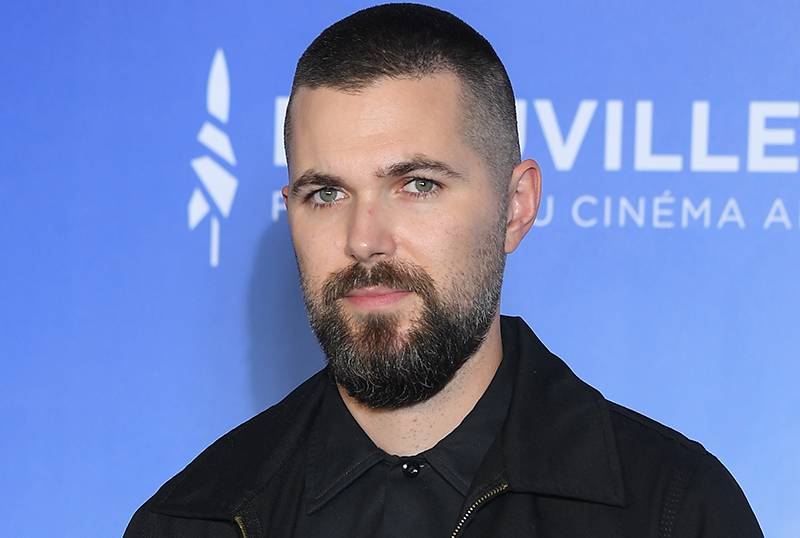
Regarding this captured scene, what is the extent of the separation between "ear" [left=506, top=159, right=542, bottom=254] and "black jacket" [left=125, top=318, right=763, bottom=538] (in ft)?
0.50

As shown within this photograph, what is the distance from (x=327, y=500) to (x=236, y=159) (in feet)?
3.91

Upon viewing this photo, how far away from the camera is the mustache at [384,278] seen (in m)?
1.38

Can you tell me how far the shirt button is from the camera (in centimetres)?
139

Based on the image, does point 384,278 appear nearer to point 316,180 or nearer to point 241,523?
point 316,180

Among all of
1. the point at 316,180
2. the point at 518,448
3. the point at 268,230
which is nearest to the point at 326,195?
the point at 316,180

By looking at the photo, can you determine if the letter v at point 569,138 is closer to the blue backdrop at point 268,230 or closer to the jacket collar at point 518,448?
the blue backdrop at point 268,230

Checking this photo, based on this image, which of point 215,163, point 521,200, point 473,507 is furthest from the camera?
point 215,163

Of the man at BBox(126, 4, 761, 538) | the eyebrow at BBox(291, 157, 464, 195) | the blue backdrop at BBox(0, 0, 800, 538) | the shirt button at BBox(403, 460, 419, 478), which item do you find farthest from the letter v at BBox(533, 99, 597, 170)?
the shirt button at BBox(403, 460, 419, 478)

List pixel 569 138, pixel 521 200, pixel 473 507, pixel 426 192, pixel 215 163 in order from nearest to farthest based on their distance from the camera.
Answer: pixel 473 507, pixel 426 192, pixel 521 200, pixel 569 138, pixel 215 163

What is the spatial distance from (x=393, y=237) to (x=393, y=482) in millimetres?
356

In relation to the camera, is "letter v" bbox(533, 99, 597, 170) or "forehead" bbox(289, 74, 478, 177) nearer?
"forehead" bbox(289, 74, 478, 177)

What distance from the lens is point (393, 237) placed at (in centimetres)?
139

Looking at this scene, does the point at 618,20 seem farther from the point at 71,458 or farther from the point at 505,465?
the point at 71,458

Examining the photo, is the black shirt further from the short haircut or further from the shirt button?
the short haircut
